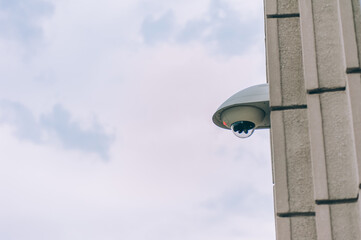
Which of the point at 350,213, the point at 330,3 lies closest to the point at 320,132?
the point at 350,213

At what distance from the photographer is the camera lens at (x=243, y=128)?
703 cm

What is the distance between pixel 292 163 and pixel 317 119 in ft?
1.37

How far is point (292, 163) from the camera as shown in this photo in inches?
238

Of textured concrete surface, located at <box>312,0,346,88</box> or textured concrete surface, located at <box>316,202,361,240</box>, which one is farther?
textured concrete surface, located at <box>312,0,346,88</box>

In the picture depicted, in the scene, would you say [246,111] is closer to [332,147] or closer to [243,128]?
[243,128]

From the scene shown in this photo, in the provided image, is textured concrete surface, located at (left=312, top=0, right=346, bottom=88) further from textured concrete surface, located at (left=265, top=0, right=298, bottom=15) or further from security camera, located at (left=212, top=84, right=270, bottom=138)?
security camera, located at (left=212, top=84, right=270, bottom=138)

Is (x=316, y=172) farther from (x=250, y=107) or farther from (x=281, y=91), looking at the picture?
(x=250, y=107)

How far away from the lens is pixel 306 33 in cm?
623

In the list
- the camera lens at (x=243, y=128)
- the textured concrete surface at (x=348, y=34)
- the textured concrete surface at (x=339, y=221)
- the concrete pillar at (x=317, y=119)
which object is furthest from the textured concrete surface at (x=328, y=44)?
the camera lens at (x=243, y=128)

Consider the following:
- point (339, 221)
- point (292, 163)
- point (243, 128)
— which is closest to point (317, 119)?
point (292, 163)

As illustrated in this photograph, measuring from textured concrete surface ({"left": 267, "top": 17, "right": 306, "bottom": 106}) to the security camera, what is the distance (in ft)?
1.68

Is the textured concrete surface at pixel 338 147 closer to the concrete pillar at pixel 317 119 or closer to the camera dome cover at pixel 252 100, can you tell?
the concrete pillar at pixel 317 119

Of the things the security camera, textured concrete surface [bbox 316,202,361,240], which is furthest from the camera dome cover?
textured concrete surface [bbox 316,202,361,240]

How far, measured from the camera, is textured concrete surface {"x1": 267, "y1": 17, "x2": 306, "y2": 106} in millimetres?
6270
